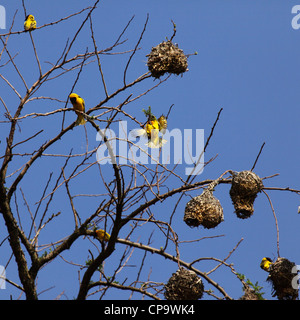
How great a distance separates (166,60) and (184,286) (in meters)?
1.89

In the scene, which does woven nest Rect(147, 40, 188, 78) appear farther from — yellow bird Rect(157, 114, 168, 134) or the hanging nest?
the hanging nest

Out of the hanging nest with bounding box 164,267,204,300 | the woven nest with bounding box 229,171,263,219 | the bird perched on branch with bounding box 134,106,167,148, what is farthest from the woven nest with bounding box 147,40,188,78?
the hanging nest with bounding box 164,267,204,300

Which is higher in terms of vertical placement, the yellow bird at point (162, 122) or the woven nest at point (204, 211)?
the yellow bird at point (162, 122)

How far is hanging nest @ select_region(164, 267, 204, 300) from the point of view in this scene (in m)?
4.67

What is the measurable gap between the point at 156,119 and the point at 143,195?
848mm

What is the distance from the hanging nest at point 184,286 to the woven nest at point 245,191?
646 mm

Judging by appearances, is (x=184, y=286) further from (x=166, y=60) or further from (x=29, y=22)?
(x=29, y=22)

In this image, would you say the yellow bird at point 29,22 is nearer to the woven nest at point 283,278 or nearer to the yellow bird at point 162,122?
the yellow bird at point 162,122

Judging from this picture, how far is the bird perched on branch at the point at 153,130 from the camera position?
18.7 ft

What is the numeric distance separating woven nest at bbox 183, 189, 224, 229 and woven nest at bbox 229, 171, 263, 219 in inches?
5.9

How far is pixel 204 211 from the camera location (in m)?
4.90

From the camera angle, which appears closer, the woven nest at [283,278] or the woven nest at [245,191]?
the woven nest at [283,278]

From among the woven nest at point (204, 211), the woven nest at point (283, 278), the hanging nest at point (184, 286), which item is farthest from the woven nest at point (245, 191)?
the hanging nest at point (184, 286)

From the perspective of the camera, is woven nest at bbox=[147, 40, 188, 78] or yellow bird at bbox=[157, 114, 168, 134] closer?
woven nest at bbox=[147, 40, 188, 78]
